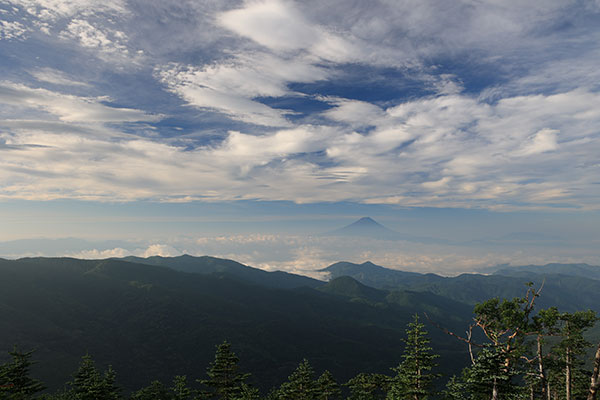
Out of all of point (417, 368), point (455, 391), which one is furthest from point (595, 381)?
point (455, 391)

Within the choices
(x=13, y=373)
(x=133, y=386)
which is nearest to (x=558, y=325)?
(x=13, y=373)

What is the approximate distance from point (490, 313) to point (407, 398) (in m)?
15.8

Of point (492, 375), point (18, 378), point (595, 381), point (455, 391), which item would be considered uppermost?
point (595, 381)

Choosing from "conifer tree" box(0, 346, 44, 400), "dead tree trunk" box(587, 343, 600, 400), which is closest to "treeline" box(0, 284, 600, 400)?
"conifer tree" box(0, 346, 44, 400)

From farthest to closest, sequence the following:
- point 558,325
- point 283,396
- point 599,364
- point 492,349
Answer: point 283,396 < point 558,325 < point 492,349 < point 599,364

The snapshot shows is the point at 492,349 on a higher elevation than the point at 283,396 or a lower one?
higher

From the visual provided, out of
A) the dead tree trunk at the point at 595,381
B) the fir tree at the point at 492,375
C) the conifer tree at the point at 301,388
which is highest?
the dead tree trunk at the point at 595,381

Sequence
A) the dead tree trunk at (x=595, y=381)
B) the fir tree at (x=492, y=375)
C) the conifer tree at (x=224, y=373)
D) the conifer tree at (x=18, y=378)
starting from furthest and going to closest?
the conifer tree at (x=224, y=373) < the conifer tree at (x=18, y=378) < the fir tree at (x=492, y=375) < the dead tree trunk at (x=595, y=381)

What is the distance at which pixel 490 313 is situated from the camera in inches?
1500

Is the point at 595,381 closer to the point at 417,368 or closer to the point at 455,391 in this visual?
the point at 417,368

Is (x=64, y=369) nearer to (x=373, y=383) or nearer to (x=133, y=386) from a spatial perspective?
(x=133, y=386)

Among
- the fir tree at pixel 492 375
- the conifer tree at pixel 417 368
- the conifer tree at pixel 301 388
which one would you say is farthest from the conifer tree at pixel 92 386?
the fir tree at pixel 492 375

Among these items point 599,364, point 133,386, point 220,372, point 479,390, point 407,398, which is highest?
point 599,364

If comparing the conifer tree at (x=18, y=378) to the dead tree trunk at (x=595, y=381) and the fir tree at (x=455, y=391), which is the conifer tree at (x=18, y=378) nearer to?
the fir tree at (x=455, y=391)
